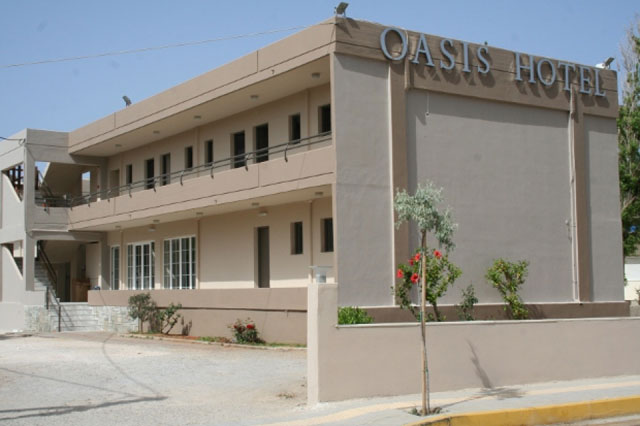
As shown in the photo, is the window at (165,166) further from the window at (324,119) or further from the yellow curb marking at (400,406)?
the yellow curb marking at (400,406)

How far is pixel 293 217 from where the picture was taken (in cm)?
2405

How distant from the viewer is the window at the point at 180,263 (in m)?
29.2

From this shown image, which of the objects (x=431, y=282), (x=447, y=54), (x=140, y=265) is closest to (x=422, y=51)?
(x=447, y=54)

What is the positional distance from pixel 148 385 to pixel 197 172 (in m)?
13.8

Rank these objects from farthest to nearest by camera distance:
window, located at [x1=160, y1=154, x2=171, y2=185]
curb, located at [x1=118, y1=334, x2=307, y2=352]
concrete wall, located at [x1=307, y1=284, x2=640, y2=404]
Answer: window, located at [x1=160, y1=154, x2=171, y2=185]
curb, located at [x1=118, y1=334, x2=307, y2=352]
concrete wall, located at [x1=307, y1=284, x2=640, y2=404]

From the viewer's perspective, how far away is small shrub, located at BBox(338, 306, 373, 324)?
17469 millimetres

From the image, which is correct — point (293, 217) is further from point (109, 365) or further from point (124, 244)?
point (124, 244)

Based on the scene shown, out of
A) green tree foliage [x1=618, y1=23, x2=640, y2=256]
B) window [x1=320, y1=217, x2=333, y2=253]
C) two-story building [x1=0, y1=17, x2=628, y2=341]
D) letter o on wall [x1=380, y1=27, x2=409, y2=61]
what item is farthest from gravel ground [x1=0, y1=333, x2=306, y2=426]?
green tree foliage [x1=618, y1=23, x2=640, y2=256]

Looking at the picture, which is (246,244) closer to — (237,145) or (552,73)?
(237,145)

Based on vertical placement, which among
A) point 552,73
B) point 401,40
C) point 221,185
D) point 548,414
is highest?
point 401,40

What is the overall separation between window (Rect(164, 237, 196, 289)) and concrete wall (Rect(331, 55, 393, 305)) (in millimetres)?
11557

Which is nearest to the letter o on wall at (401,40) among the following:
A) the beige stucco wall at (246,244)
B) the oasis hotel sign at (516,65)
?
the oasis hotel sign at (516,65)

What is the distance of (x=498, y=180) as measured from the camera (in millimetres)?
21359

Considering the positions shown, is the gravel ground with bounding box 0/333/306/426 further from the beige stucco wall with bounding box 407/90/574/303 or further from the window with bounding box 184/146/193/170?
the window with bounding box 184/146/193/170
